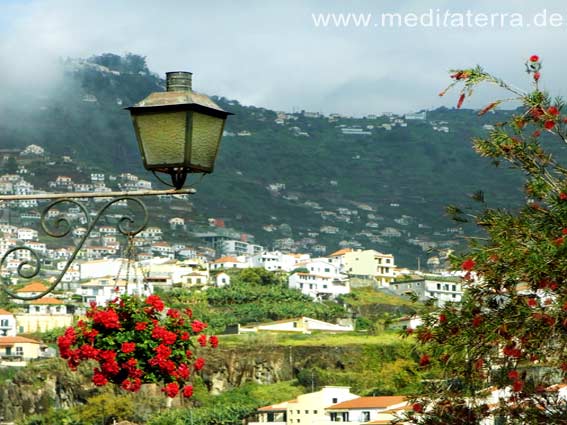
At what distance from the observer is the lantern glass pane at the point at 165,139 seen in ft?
26.3

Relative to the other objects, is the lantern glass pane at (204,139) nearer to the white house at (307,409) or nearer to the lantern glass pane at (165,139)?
the lantern glass pane at (165,139)

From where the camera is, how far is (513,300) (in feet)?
39.5

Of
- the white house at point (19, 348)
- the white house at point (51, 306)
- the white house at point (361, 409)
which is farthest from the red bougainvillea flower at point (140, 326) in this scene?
the white house at point (51, 306)

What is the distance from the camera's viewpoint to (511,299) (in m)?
12.1

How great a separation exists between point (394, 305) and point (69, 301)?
27.0 metres

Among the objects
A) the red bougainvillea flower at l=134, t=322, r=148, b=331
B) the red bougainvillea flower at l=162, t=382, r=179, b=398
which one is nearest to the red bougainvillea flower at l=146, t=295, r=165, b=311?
the red bougainvillea flower at l=134, t=322, r=148, b=331

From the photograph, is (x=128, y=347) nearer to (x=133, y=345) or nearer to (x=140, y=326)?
(x=133, y=345)

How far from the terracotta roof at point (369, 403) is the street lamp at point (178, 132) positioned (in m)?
77.6

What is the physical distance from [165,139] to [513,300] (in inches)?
183

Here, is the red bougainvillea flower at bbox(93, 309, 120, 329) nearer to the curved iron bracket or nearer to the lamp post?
the curved iron bracket

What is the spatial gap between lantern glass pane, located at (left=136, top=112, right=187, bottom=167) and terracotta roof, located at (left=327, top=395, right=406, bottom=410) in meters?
77.6

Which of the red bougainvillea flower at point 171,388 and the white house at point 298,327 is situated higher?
the white house at point 298,327

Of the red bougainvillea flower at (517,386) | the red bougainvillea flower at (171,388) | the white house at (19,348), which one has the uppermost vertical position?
the white house at (19,348)

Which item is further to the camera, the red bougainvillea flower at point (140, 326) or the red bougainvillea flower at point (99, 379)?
the red bougainvillea flower at point (140, 326)
